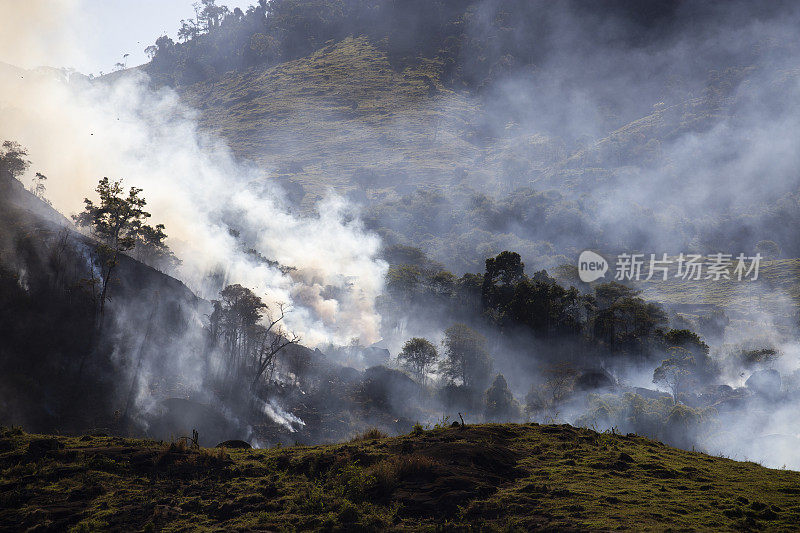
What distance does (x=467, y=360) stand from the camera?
295 feet

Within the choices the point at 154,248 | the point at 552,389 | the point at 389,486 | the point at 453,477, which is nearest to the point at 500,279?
the point at 552,389

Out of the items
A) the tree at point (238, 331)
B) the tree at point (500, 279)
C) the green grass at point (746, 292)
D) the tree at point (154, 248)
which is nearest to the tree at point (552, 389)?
the tree at point (500, 279)

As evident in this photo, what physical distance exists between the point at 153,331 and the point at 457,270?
11756cm

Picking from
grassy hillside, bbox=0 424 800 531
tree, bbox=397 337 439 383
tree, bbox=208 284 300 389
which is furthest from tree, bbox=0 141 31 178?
grassy hillside, bbox=0 424 800 531

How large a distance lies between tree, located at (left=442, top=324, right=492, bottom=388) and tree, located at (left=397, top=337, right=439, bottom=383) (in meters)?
2.89

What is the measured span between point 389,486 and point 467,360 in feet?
241

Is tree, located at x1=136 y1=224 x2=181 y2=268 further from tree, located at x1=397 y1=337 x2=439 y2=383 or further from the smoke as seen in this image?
tree, located at x1=397 y1=337 x2=439 y2=383

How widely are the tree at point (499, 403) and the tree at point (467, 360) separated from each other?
9928mm

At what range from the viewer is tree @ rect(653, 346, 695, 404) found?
286 ft

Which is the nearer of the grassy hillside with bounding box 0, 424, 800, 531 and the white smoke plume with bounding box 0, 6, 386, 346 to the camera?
the grassy hillside with bounding box 0, 424, 800, 531

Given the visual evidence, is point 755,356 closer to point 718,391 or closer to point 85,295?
point 718,391

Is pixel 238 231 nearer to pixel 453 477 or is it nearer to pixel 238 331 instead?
pixel 238 331

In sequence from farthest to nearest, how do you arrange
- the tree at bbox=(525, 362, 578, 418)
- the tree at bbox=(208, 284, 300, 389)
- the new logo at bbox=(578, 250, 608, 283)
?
the new logo at bbox=(578, 250, 608, 283) → the tree at bbox=(525, 362, 578, 418) → the tree at bbox=(208, 284, 300, 389)

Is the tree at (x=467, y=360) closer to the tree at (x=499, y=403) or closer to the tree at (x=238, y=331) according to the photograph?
the tree at (x=499, y=403)
